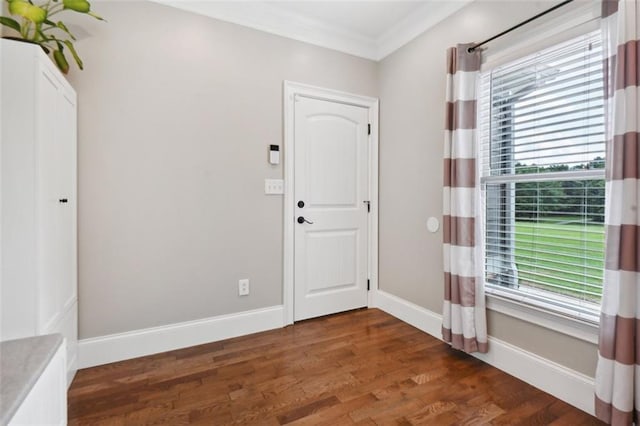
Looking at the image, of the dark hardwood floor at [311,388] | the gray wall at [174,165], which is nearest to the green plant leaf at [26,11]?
the gray wall at [174,165]

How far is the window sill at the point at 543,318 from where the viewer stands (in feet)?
5.27

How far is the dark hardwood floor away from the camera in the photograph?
1.56 metres

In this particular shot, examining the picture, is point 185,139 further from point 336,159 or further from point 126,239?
point 336,159

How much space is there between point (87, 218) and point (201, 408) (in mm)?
1403

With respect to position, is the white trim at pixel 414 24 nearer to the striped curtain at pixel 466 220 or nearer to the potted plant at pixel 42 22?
the striped curtain at pixel 466 220

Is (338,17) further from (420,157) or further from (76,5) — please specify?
(76,5)

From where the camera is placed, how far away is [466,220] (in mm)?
2062

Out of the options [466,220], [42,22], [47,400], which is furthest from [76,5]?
[466,220]

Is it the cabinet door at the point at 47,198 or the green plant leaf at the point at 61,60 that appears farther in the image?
the green plant leaf at the point at 61,60

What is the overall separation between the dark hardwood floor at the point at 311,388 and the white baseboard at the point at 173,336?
0.06m

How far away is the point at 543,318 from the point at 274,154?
2159 millimetres

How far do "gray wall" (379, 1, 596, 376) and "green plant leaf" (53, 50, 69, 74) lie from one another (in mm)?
2463

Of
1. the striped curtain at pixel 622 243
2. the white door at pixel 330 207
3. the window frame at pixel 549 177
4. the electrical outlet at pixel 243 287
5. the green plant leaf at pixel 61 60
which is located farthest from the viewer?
the white door at pixel 330 207

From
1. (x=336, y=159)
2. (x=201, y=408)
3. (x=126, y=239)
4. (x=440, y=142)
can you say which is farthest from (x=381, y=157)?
(x=201, y=408)
